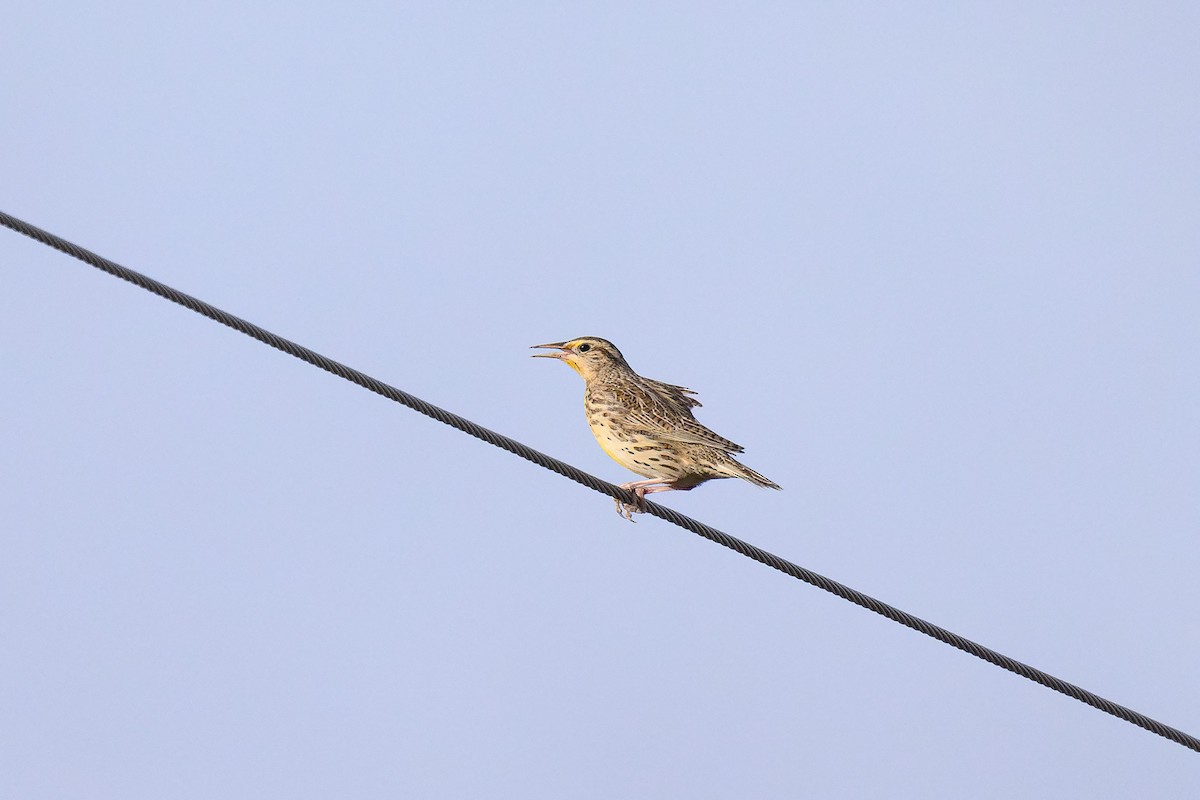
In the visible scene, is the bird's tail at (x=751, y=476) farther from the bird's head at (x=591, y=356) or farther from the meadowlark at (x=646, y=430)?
the bird's head at (x=591, y=356)

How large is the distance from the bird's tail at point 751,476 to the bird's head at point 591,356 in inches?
104

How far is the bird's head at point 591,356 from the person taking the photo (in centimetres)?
1816

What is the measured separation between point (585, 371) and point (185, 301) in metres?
8.07

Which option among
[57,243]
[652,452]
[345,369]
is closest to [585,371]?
[652,452]

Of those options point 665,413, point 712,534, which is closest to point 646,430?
point 665,413

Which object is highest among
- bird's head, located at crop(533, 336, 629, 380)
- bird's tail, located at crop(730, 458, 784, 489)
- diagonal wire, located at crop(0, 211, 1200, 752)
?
bird's head, located at crop(533, 336, 629, 380)

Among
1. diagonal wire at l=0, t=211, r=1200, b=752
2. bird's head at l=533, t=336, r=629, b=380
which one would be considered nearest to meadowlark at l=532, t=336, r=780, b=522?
bird's head at l=533, t=336, r=629, b=380

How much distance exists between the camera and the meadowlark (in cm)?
1605

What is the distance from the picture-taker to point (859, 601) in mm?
11719

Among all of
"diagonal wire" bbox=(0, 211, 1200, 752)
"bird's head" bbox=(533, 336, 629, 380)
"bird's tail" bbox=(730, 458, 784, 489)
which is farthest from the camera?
"bird's head" bbox=(533, 336, 629, 380)

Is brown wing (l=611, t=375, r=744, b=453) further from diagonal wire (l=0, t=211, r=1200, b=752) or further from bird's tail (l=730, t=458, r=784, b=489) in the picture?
diagonal wire (l=0, t=211, r=1200, b=752)

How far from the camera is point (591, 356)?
18.3m

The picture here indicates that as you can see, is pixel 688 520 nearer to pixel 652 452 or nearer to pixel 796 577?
pixel 796 577

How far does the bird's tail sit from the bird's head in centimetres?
263
